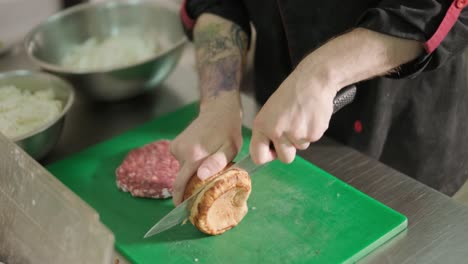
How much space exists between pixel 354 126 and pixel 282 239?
0.44 metres

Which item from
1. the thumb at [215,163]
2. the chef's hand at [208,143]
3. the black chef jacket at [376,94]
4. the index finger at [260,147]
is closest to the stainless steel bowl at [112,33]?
the black chef jacket at [376,94]

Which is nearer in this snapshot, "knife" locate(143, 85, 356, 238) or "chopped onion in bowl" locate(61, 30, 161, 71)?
"knife" locate(143, 85, 356, 238)

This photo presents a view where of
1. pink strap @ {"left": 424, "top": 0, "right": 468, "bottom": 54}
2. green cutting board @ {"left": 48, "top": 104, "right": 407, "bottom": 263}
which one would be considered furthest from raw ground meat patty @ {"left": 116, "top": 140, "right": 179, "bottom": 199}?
pink strap @ {"left": 424, "top": 0, "right": 468, "bottom": 54}

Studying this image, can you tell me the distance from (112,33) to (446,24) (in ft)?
3.67

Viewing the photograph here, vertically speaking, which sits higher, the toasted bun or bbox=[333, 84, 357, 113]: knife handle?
bbox=[333, 84, 357, 113]: knife handle

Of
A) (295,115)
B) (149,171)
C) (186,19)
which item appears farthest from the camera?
(186,19)

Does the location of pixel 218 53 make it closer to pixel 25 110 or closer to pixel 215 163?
pixel 215 163

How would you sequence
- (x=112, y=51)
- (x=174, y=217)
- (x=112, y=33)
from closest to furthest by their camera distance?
(x=174, y=217) < (x=112, y=51) < (x=112, y=33)

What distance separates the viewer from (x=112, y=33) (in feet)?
6.65

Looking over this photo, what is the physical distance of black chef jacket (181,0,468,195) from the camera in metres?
1.52

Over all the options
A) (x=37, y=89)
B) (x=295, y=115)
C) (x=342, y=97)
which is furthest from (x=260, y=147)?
(x=37, y=89)

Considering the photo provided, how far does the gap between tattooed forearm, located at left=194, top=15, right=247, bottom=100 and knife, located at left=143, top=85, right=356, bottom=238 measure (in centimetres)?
24

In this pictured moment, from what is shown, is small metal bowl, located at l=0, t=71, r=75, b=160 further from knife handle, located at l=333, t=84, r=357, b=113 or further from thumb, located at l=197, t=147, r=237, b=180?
knife handle, located at l=333, t=84, r=357, b=113

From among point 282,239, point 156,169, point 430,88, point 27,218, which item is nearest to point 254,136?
point 282,239
